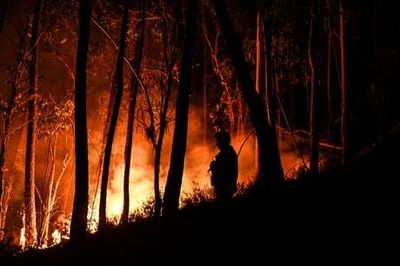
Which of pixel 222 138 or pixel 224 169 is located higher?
pixel 222 138

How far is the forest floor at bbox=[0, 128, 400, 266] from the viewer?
233 inches

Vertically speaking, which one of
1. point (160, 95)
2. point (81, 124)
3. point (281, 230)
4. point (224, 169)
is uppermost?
point (160, 95)

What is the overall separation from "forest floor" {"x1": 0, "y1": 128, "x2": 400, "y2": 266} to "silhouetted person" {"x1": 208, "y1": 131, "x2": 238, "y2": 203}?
385mm

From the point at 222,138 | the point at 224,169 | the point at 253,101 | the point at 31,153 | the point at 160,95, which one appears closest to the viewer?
the point at 222,138

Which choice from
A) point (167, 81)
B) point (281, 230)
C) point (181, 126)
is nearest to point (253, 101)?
point (181, 126)

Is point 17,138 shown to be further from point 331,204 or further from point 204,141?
point 331,204

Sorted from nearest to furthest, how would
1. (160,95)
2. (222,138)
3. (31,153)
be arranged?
(222,138) < (31,153) < (160,95)

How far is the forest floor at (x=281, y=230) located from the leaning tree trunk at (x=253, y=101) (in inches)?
40.8

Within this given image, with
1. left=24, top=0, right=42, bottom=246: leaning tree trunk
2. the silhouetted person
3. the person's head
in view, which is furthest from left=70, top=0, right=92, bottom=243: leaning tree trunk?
left=24, top=0, right=42, bottom=246: leaning tree trunk

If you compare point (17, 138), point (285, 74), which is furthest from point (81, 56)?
point (17, 138)

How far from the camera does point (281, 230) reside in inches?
260

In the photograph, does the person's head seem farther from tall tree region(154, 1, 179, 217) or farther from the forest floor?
tall tree region(154, 1, 179, 217)

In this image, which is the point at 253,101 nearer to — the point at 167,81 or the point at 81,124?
the point at 81,124

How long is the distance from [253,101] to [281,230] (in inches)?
166
